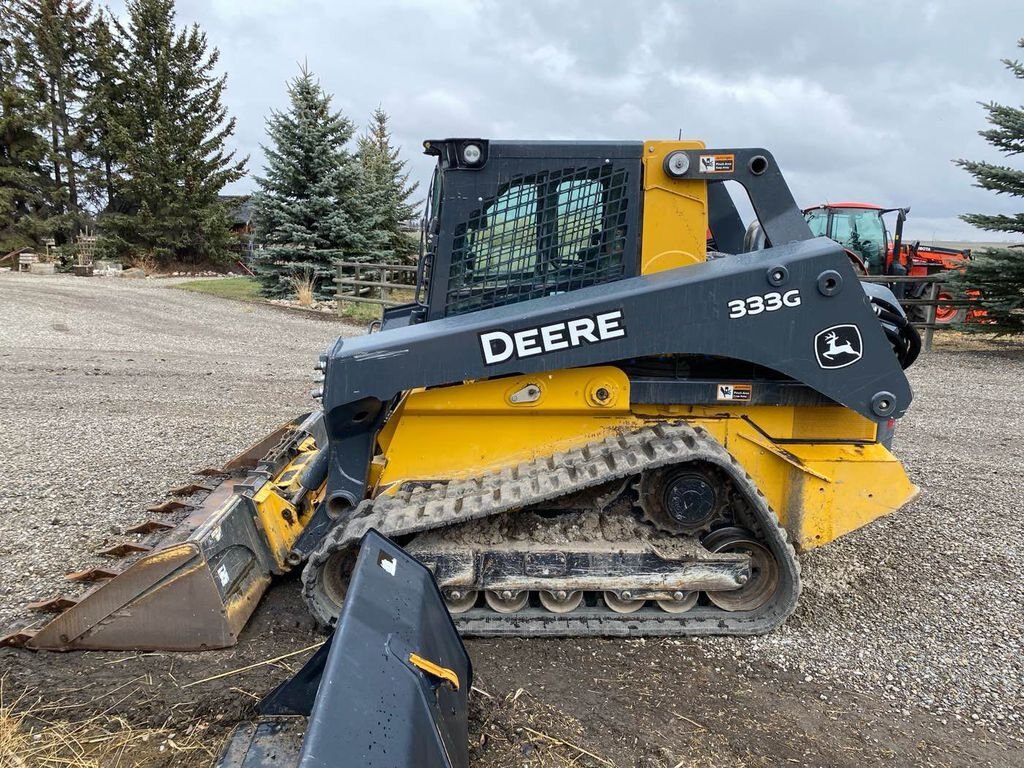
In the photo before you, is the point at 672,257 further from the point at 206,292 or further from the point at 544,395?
the point at 206,292

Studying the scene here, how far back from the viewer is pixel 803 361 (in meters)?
3.47

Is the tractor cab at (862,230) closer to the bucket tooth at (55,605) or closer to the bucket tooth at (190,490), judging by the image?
the bucket tooth at (190,490)

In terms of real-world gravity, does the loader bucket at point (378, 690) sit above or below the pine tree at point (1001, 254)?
below

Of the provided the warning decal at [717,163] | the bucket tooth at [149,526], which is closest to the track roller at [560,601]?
the warning decal at [717,163]

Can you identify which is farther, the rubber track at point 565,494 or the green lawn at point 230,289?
the green lawn at point 230,289

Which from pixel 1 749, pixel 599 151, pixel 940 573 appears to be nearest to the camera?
pixel 1 749

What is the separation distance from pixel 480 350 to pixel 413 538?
3.30 feet

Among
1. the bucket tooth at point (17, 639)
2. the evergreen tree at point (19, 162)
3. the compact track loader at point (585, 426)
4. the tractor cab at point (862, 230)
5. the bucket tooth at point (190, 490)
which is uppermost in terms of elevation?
the evergreen tree at point (19, 162)

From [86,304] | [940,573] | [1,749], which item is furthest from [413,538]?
[86,304]

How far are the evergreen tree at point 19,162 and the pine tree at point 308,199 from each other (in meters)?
20.3

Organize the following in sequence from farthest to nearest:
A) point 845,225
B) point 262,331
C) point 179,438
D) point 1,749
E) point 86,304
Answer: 1. point 86,304
2. point 845,225
3. point 262,331
4. point 179,438
5. point 1,749

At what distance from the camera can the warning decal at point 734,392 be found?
370 cm

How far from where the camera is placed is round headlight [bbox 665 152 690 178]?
3.55 m

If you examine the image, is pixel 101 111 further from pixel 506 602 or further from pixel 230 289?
pixel 506 602
